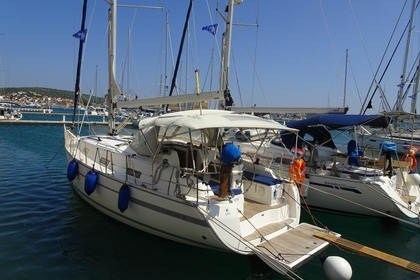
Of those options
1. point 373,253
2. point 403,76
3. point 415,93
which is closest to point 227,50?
point 373,253

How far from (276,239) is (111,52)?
8.48m

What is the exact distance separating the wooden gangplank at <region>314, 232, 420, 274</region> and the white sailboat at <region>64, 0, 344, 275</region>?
0.20 metres

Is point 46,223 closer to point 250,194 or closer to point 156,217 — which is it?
point 156,217

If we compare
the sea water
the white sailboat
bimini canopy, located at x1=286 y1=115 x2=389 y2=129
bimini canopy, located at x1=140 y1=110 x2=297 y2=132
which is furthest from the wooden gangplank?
bimini canopy, located at x1=286 y1=115 x2=389 y2=129

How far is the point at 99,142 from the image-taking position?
10.6 meters

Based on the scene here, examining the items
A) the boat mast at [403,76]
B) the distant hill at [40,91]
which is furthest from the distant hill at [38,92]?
the boat mast at [403,76]

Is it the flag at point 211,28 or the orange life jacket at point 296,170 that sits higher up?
the flag at point 211,28

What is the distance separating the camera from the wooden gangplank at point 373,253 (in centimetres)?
545

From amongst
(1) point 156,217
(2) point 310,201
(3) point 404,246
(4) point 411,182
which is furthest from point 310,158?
(1) point 156,217

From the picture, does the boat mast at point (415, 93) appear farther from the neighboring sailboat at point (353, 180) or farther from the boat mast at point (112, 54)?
the boat mast at point (112, 54)

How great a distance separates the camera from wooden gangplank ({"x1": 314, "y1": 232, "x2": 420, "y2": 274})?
5448 mm

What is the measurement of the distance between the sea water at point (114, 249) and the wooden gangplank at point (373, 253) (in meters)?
0.71

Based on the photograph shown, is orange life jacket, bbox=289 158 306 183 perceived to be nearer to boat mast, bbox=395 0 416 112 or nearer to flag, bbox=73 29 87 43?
flag, bbox=73 29 87 43

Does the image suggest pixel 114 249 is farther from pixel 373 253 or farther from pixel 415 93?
pixel 415 93
